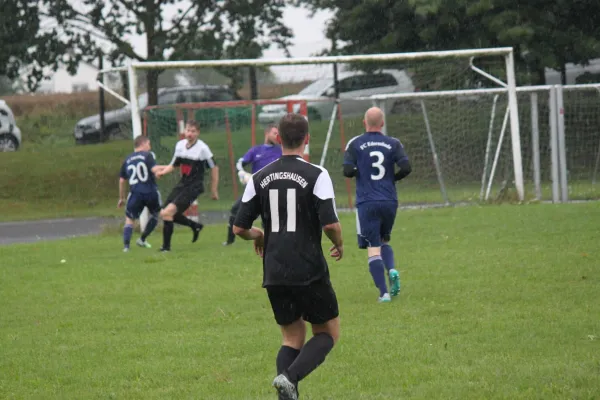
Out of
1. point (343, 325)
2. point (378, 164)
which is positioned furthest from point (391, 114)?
point (343, 325)

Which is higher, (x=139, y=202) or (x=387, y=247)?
(x=139, y=202)

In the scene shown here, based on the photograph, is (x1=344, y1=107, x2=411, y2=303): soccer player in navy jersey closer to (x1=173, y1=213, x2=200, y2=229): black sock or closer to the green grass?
the green grass

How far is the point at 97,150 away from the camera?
29406 mm

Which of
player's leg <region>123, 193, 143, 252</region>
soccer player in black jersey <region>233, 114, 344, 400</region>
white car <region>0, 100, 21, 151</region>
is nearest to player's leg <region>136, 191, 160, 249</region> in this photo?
player's leg <region>123, 193, 143, 252</region>

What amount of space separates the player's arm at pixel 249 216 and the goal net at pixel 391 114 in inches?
549

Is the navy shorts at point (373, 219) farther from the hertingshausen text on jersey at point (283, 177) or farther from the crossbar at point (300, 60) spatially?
the crossbar at point (300, 60)

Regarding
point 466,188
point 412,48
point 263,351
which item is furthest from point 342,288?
point 412,48

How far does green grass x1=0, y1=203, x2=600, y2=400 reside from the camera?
6418mm

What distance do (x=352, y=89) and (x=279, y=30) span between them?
327 inches

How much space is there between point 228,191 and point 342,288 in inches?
392

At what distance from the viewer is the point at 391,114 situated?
21750 mm

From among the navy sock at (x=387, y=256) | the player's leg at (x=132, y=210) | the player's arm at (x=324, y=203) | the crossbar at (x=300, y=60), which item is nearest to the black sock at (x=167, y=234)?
the player's leg at (x=132, y=210)

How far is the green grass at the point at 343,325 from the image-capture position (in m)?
6.42

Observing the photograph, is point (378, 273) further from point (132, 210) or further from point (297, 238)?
point (132, 210)
